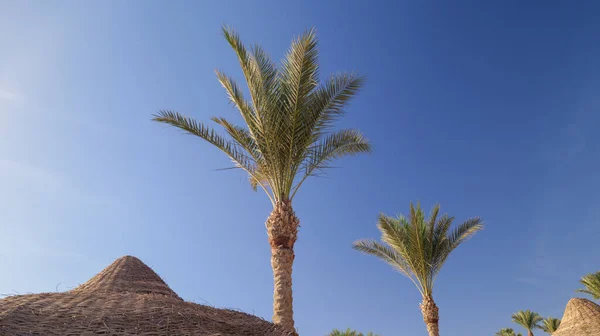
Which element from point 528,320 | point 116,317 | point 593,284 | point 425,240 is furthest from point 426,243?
point 528,320

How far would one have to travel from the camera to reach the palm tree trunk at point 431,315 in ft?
55.4

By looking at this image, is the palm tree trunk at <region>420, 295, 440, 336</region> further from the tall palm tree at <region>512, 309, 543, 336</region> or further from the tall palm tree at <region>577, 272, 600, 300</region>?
the tall palm tree at <region>512, 309, 543, 336</region>

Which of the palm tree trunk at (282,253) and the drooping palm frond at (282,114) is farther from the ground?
the drooping palm frond at (282,114)

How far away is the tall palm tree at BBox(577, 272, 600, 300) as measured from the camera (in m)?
28.2

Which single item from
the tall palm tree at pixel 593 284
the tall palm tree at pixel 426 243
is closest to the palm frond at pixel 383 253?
the tall palm tree at pixel 426 243

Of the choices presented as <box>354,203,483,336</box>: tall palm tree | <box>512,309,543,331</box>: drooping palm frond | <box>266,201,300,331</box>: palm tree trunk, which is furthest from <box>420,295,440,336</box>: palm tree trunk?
<box>512,309,543,331</box>: drooping palm frond

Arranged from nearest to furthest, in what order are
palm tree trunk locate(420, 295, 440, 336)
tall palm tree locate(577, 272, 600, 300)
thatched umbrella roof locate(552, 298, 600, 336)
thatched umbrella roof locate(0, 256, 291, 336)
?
thatched umbrella roof locate(0, 256, 291, 336), thatched umbrella roof locate(552, 298, 600, 336), palm tree trunk locate(420, 295, 440, 336), tall palm tree locate(577, 272, 600, 300)

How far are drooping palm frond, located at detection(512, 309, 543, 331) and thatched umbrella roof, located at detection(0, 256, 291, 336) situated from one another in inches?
1614

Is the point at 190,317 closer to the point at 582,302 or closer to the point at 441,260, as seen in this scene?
the point at 441,260

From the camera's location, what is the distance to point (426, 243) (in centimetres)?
1652

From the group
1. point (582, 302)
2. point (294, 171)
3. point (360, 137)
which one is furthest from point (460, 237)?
point (294, 171)

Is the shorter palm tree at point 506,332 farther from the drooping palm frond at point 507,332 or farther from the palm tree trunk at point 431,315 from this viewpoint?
the palm tree trunk at point 431,315

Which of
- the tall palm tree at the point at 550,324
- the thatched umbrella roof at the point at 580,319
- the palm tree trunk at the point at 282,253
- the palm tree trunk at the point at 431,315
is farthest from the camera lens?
the tall palm tree at the point at 550,324

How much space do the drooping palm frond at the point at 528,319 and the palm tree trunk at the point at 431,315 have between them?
24.8 meters
